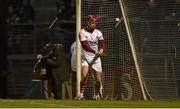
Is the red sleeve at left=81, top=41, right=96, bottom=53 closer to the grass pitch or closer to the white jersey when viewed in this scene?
the white jersey

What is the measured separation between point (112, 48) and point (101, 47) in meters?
1.17

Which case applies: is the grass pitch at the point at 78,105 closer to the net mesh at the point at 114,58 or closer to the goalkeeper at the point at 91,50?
the goalkeeper at the point at 91,50

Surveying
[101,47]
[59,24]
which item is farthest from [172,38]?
[59,24]

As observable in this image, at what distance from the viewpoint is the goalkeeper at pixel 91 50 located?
16.2 metres

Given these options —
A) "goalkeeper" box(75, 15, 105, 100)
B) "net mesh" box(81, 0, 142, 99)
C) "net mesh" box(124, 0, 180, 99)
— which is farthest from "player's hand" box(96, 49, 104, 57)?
"net mesh" box(124, 0, 180, 99)

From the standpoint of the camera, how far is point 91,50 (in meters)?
16.3

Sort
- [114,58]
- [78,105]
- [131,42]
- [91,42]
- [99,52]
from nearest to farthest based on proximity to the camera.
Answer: [78,105] → [99,52] → [91,42] → [131,42] → [114,58]

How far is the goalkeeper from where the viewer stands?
16219 millimetres

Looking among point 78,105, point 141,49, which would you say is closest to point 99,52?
point 141,49

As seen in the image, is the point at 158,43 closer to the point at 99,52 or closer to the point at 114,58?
the point at 114,58

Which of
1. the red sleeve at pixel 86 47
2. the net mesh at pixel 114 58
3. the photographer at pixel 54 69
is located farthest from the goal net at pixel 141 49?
the red sleeve at pixel 86 47

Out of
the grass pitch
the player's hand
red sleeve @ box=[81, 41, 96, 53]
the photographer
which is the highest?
red sleeve @ box=[81, 41, 96, 53]

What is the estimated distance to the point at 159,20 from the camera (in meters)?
17.0

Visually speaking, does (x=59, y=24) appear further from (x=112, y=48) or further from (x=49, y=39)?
(x=112, y=48)
